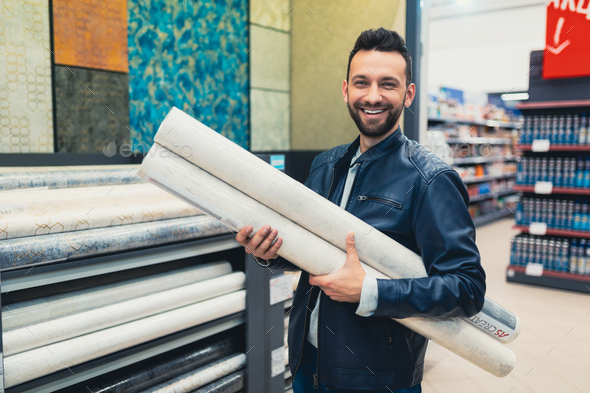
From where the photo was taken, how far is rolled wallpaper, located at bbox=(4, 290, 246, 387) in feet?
4.38

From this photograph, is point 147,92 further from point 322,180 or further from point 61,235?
point 322,180

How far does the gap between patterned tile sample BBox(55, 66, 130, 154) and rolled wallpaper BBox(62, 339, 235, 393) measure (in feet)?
4.12

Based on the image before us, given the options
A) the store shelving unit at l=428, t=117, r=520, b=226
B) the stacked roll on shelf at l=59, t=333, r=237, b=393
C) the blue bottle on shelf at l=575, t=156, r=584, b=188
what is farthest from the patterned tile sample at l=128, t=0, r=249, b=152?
the store shelving unit at l=428, t=117, r=520, b=226

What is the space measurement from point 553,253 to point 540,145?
1.35m

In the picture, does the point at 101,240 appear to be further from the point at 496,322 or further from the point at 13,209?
the point at 496,322

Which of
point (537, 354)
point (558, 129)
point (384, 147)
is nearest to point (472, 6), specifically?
point (558, 129)

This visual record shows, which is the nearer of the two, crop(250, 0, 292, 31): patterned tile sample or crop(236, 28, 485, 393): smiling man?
crop(236, 28, 485, 393): smiling man

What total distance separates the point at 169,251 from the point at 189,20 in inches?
74.2

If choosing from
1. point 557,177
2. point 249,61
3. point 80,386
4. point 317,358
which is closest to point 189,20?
point 249,61

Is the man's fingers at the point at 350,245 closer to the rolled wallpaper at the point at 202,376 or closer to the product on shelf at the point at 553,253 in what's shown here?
the rolled wallpaper at the point at 202,376

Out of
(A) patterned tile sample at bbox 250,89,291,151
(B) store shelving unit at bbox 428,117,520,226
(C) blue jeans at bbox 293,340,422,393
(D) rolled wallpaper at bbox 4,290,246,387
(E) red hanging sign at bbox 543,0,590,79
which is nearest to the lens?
(C) blue jeans at bbox 293,340,422,393

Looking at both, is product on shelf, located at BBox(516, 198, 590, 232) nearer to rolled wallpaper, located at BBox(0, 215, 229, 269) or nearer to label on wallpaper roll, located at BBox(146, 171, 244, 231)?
rolled wallpaper, located at BBox(0, 215, 229, 269)

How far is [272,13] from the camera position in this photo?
3.46 meters

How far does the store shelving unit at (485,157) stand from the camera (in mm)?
8344
